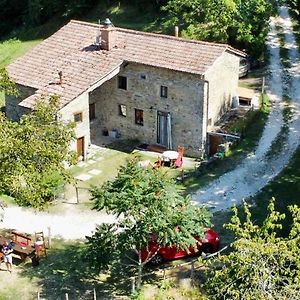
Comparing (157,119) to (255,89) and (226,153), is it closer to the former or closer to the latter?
(226,153)

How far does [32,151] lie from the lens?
26562mm

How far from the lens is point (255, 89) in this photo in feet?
167

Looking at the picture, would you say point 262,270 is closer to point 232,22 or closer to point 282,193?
point 282,193

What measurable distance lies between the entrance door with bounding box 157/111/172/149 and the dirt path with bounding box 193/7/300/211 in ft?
18.0

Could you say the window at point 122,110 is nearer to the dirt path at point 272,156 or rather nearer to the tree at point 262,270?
the dirt path at point 272,156

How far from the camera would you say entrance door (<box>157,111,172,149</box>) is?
143ft

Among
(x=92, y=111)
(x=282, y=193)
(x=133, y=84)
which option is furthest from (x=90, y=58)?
(x=282, y=193)

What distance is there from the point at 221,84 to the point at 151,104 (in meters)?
4.81

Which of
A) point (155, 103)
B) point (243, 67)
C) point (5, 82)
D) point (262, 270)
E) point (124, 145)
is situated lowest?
point (124, 145)

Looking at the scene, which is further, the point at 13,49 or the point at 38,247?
the point at 13,49

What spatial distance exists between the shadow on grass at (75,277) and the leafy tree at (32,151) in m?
4.21

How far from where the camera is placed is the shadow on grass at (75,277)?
98.8 ft

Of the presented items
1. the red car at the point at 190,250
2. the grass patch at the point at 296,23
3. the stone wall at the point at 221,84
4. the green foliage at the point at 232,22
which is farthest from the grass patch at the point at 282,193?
the grass patch at the point at 296,23

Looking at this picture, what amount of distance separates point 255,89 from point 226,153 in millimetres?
10552
